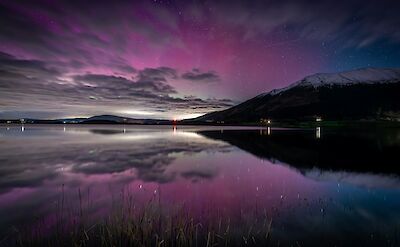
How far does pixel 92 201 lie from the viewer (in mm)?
16812

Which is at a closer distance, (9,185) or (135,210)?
(135,210)

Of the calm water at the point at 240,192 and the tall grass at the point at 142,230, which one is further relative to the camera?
the calm water at the point at 240,192

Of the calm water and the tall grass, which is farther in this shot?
the calm water

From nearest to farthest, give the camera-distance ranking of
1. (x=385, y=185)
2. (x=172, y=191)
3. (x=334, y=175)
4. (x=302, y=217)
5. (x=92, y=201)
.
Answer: (x=302, y=217), (x=92, y=201), (x=172, y=191), (x=385, y=185), (x=334, y=175)

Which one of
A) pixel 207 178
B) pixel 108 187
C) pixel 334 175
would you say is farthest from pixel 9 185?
pixel 334 175

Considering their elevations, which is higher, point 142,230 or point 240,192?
point 142,230

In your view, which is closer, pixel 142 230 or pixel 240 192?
pixel 142 230

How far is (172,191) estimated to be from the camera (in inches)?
786

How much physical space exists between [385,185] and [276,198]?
11.0 meters

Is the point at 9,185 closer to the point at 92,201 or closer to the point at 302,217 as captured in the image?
the point at 92,201

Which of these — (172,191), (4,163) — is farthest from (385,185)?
(4,163)

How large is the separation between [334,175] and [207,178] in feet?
43.0

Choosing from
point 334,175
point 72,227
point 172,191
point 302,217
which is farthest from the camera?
point 334,175

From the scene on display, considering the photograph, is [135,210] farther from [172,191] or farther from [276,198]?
[276,198]
